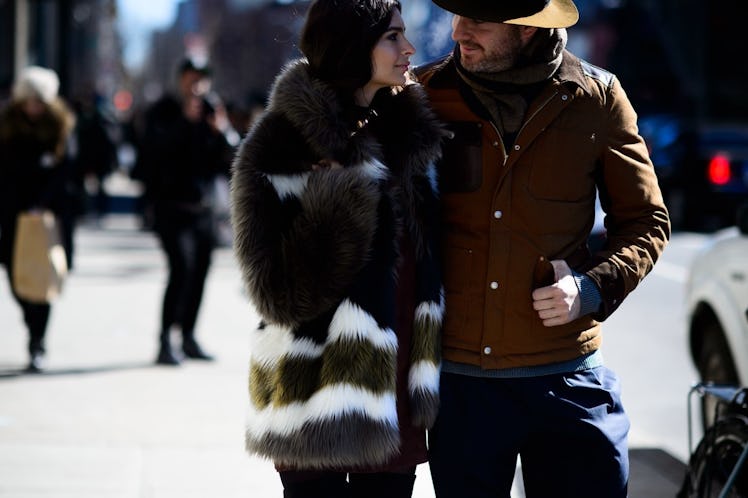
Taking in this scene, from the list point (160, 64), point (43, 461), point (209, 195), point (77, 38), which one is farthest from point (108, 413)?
point (160, 64)

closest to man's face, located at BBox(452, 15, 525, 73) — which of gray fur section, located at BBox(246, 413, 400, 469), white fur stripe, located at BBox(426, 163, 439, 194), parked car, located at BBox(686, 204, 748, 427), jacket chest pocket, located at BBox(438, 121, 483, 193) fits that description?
jacket chest pocket, located at BBox(438, 121, 483, 193)

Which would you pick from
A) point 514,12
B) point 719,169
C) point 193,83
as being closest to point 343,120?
point 514,12

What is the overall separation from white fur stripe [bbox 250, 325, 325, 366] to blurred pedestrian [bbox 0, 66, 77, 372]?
562cm

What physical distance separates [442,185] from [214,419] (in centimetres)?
410

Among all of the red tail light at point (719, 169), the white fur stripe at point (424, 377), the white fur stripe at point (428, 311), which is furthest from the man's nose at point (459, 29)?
the red tail light at point (719, 169)

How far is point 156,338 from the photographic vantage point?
34.0ft

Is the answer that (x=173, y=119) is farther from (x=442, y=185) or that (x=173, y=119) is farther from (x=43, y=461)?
(x=442, y=185)

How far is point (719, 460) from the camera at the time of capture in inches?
179

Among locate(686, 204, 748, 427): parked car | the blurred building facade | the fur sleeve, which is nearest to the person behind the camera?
the fur sleeve

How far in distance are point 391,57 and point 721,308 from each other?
3453 millimetres

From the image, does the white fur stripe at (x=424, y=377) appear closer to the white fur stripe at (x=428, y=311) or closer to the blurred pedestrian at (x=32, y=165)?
the white fur stripe at (x=428, y=311)

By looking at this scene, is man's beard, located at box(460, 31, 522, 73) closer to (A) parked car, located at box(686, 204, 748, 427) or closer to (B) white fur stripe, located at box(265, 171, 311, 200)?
(B) white fur stripe, located at box(265, 171, 311, 200)

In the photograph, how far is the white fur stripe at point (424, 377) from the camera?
3.48 meters

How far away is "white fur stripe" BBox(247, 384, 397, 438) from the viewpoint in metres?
3.41
